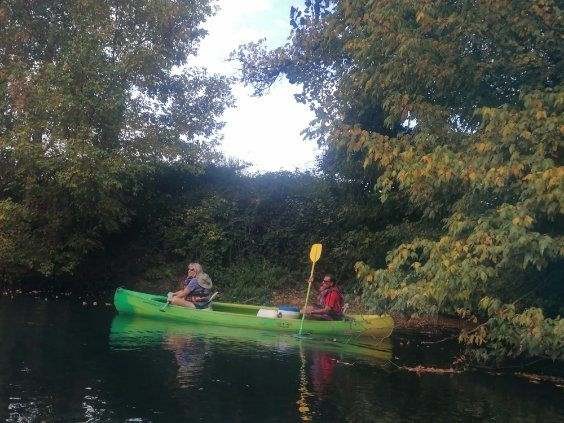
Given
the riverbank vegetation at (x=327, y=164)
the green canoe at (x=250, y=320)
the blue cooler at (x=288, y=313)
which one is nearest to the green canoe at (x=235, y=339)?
the green canoe at (x=250, y=320)

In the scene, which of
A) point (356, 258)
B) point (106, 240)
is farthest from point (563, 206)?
point (106, 240)

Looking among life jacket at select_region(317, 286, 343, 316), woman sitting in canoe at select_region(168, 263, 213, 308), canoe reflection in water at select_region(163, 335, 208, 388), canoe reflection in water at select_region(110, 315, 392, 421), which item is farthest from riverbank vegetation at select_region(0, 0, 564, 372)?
woman sitting in canoe at select_region(168, 263, 213, 308)

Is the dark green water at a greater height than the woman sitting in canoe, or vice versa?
the woman sitting in canoe

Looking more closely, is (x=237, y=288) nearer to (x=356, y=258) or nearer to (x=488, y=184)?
(x=356, y=258)

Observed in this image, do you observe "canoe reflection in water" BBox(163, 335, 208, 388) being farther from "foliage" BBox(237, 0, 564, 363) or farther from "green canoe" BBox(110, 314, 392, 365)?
"foliage" BBox(237, 0, 564, 363)

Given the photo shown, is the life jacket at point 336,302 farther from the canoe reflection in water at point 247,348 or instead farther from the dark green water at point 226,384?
the dark green water at point 226,384

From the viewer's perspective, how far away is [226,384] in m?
8.77

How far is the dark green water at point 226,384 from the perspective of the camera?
7395 millimetres

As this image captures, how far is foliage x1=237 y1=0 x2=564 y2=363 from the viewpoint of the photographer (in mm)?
8055

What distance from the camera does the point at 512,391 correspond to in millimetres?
9375

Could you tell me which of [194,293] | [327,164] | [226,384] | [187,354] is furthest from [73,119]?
[226,384]

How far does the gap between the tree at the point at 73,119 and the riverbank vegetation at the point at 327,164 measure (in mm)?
61

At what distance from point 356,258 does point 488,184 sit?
1126 centimetres

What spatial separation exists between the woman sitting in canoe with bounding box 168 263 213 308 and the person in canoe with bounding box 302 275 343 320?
268 centimetres
